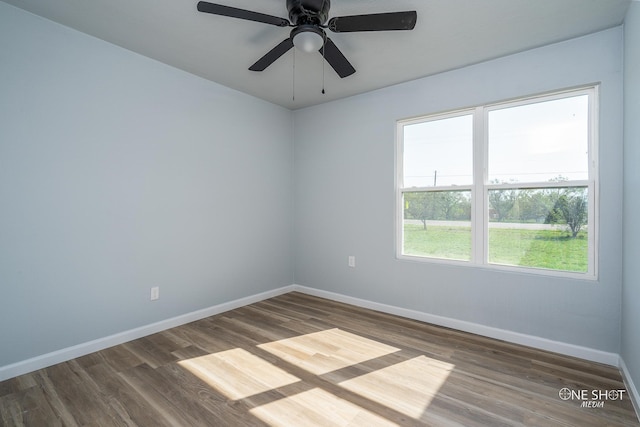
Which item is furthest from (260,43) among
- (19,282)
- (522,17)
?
(19,282)

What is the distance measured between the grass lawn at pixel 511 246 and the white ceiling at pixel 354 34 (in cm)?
161

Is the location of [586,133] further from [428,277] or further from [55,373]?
[55,373]

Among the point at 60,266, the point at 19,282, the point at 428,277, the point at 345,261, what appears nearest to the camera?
the point at 19,282

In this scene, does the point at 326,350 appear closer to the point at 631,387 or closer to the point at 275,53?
the point at 631,387

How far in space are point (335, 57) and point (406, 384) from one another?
2.33m

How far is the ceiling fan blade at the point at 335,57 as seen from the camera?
2007 mm

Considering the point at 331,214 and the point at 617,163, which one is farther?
the point at 331,214

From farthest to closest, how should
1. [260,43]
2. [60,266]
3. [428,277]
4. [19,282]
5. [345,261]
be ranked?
[345,261]
[428,277]
[260,43]
[60,266]
[19,282]

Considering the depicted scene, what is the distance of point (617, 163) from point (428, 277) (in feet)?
5.82

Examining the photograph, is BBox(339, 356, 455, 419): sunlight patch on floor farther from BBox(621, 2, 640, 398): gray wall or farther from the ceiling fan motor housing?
the ceiling fan motor housing

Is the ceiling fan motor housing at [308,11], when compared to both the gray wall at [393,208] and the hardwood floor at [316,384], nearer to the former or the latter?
the gray wall at [393,208]

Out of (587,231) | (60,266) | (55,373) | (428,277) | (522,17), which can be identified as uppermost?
(522,17)

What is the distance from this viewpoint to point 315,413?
1773 millimetres

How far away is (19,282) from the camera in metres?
2.15
